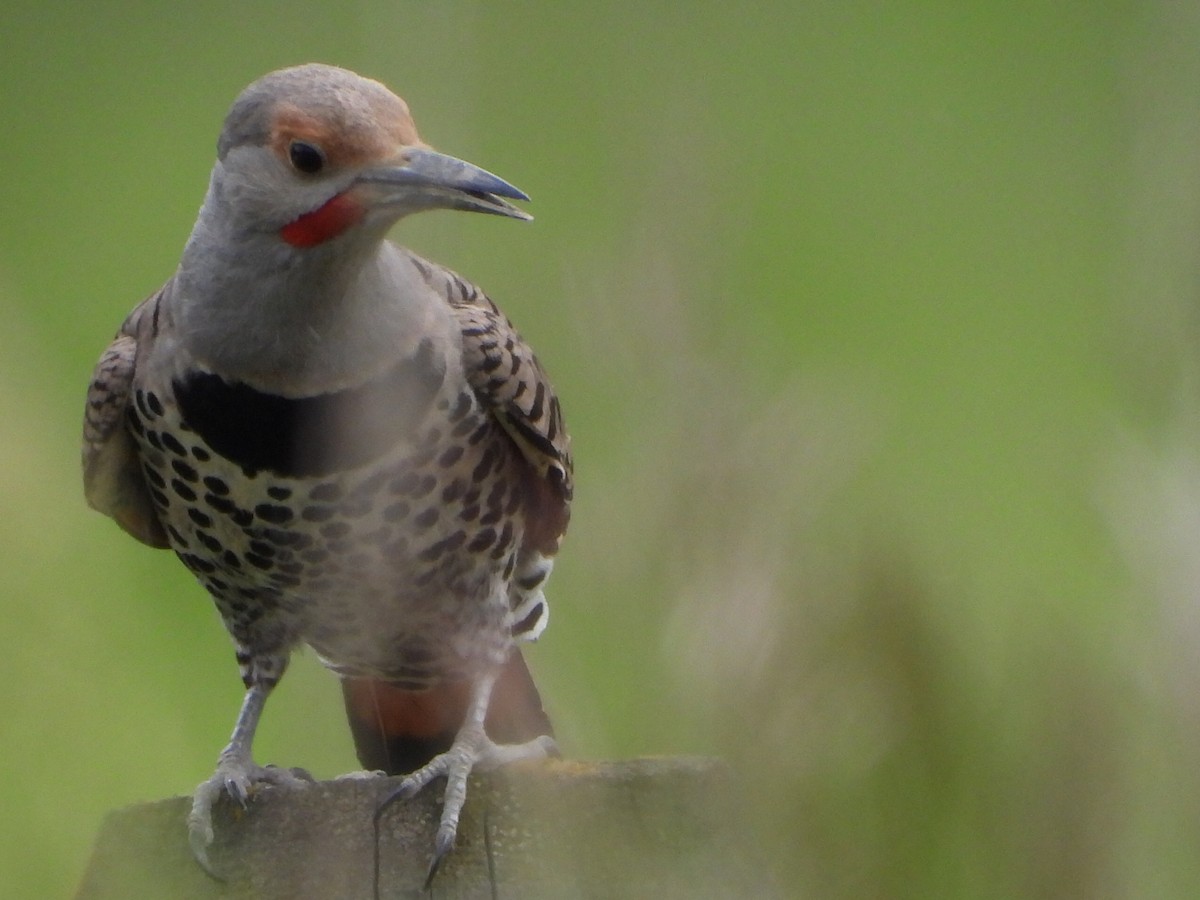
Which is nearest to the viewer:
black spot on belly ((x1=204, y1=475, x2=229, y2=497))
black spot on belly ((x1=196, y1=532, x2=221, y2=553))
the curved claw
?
the curved claw

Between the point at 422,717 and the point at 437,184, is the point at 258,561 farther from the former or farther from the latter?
the point at 437,184

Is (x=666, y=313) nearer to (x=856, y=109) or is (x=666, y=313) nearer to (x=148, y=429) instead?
(x=856, y=109)

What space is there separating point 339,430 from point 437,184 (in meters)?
0.46

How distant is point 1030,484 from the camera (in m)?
1.18

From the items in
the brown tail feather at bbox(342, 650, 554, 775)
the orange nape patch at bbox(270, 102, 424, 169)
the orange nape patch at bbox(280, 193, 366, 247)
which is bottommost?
the brown tail feather at bbox(342, 650, 554, 775)

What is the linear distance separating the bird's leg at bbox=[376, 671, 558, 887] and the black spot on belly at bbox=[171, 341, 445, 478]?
1.32 ft

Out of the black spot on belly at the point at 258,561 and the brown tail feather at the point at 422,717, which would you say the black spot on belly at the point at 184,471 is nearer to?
the black spot on belly at the point at 258,561

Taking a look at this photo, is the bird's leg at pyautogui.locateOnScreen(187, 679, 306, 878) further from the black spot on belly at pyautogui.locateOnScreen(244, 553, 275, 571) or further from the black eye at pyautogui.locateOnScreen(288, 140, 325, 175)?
the black eye at pyautogui.locateOnScreen(288, 140, 325, 175)

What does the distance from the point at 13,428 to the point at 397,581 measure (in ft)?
4.55

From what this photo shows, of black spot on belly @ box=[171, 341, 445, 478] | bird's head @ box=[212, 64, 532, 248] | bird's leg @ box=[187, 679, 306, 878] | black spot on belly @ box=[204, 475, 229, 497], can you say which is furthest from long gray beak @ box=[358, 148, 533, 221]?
bird's leg @ box=[187, 679, 306, 878]

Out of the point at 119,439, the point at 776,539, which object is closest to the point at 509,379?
the point at 119,439

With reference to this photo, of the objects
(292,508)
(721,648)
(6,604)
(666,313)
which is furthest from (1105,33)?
(292,508)

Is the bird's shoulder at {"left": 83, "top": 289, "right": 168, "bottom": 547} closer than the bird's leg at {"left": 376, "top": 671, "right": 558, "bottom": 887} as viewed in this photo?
No

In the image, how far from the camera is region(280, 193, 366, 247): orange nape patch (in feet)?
5.46
